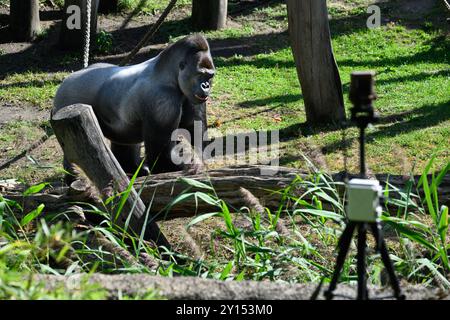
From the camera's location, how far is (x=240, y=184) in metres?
4.62

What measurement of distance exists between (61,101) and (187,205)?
5.22 ft

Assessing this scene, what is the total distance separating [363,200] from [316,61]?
200 inches

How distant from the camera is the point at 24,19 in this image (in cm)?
989

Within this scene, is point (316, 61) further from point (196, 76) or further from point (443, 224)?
point (443, 224)

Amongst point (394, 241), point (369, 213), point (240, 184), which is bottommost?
point (394, 241)

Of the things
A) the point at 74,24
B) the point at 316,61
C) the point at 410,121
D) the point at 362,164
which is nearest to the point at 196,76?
the point at 316,61

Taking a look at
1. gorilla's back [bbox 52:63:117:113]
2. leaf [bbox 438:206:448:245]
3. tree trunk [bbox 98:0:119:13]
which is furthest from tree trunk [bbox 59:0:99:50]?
leaf [bbox 438:206:448:245]

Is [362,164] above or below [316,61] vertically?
above

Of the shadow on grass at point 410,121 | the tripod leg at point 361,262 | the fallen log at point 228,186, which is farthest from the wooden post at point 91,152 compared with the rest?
the shadow on grass at point 410,121

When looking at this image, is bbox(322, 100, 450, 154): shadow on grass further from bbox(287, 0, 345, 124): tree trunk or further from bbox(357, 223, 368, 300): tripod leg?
bbox(357, 223, 368, 300): tripod leg

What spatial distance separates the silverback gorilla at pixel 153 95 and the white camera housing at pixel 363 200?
3.26 m

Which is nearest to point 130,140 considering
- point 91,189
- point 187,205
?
point 187,205

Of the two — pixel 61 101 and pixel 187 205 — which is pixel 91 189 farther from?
pixel 61 101

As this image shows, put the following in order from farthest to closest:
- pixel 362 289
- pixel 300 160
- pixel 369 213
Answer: pixel 300 160, pixel 362 289, pixel 369 213
